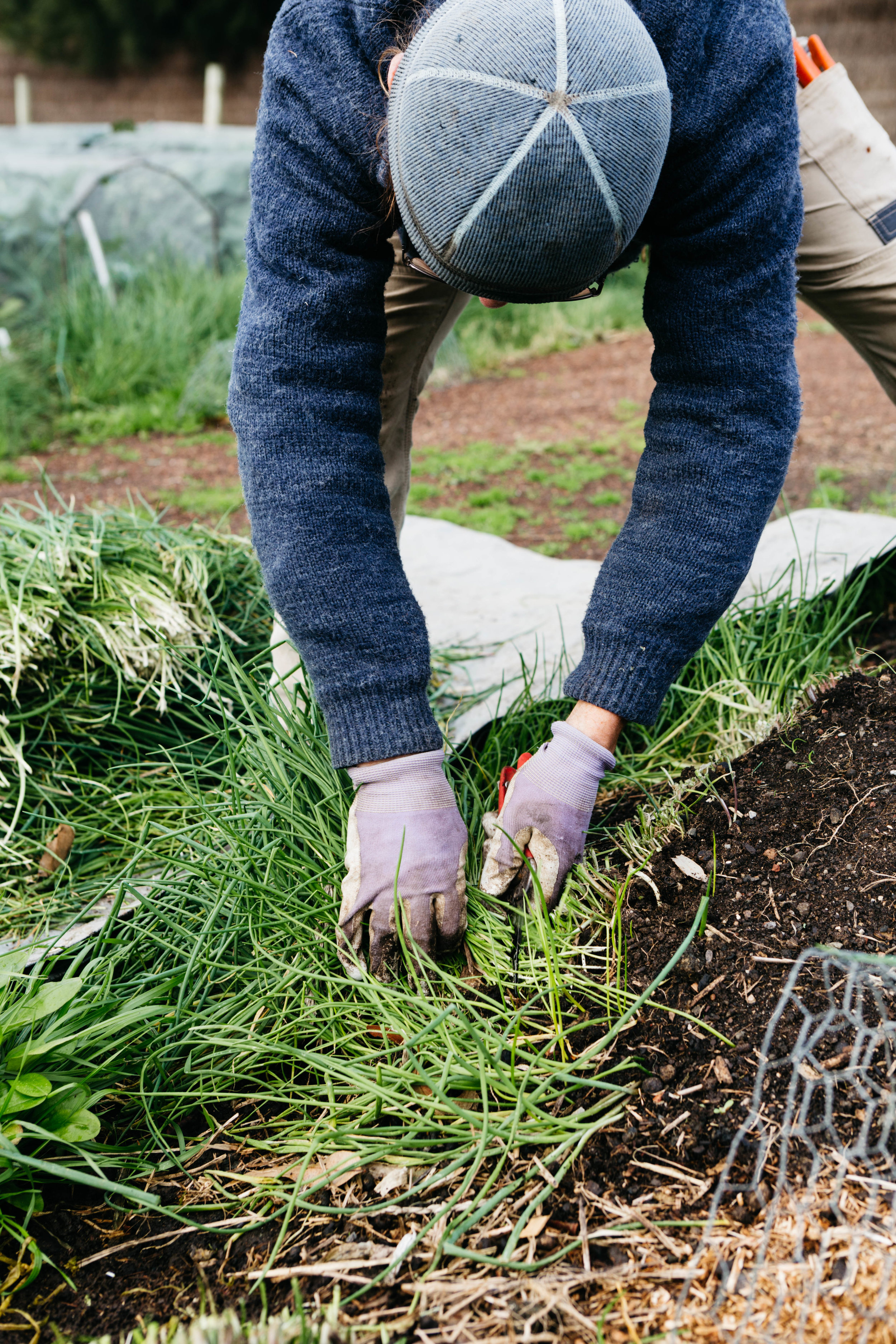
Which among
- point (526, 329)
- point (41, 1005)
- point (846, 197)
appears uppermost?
point (846, 197)

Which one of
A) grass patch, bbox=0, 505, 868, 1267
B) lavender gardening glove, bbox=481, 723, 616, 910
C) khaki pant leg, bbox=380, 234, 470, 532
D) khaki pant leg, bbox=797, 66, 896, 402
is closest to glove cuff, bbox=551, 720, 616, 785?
lavender gardening glove, bbox=481, 723, 616, 910

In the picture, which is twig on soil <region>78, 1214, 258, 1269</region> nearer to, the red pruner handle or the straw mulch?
the straw mulch

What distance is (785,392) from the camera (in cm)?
159

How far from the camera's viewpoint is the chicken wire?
3.30ft

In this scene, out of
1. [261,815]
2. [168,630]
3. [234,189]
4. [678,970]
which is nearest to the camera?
[678,970]

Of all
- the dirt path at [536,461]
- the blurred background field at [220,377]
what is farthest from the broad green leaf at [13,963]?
the dirt path at [536,461]

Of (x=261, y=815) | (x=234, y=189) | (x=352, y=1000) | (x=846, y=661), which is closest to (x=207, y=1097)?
(x=352, y=1000)

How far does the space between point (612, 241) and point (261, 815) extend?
104 centimetres

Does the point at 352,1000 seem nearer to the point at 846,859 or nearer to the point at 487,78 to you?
the point at 846,859

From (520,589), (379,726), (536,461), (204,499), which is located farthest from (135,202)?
(379,726)

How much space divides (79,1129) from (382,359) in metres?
1.20

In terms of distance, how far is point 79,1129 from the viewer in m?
1.26

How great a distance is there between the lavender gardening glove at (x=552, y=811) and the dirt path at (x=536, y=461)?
171cm

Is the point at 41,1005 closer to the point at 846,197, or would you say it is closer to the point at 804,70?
the point at 846,197
